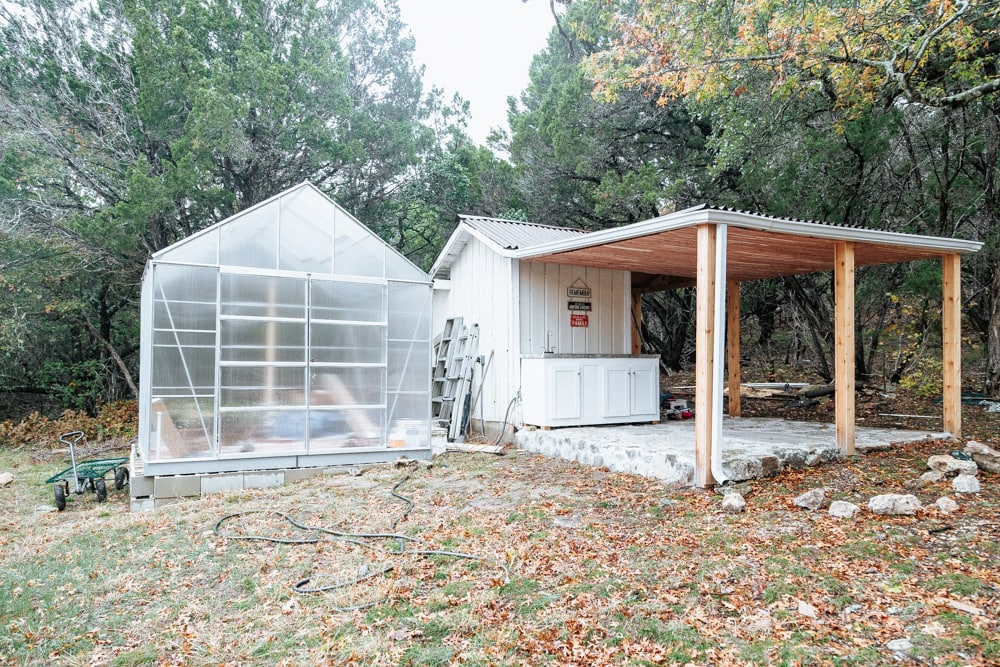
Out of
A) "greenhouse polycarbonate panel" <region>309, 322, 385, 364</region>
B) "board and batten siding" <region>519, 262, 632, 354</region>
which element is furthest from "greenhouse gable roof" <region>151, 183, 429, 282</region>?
"board and batten siding" <region>519, 262, 632, 354</region>

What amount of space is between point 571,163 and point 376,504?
9.64 m

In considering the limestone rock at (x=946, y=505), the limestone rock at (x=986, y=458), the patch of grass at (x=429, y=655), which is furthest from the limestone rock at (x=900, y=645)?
the limestone rock at (x=986, y=458)

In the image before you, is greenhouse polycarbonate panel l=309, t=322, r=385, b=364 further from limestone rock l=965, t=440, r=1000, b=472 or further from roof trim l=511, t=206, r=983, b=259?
→ limestone rock l=965, t=440, r=1000, b=472

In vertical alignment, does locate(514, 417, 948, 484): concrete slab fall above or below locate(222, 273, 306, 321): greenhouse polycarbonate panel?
below

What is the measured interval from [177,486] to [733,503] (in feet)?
18.2

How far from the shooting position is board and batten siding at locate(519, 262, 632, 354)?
8977 millimetres

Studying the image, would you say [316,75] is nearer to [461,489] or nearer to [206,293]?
[206,293]

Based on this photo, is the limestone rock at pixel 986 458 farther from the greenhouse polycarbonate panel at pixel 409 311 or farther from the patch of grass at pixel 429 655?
the greenhouse polycarbonate panel at pixel 409 311

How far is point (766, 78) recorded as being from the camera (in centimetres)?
918

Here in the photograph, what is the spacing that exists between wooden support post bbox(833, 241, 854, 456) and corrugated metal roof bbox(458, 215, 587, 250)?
139 inches

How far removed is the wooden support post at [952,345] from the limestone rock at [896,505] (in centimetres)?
354

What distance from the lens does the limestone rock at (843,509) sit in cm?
496

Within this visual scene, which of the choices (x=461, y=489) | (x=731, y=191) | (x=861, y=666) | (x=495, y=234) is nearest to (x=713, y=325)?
(x=461, y=489)

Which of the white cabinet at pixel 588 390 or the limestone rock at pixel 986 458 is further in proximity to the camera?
the white cabinet at pixel 588 390
